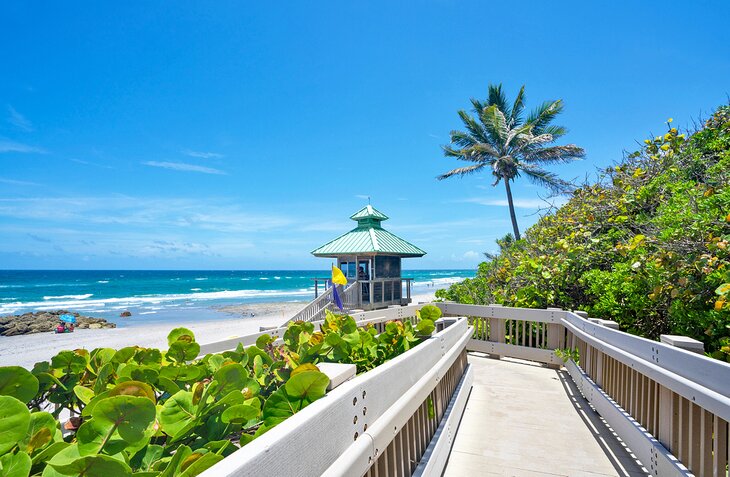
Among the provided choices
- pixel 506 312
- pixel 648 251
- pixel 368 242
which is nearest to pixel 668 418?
pixel 648 251

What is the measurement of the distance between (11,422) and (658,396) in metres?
3.42

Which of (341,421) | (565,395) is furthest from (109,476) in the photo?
(565,395)

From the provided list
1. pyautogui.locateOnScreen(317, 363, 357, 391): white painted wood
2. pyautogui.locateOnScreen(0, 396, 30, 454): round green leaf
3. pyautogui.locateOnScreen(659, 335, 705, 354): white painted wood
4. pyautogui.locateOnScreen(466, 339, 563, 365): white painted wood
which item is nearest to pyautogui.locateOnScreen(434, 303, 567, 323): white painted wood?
pyautogui.locateOnScreen(466, 339, 563, 365): white painted wood

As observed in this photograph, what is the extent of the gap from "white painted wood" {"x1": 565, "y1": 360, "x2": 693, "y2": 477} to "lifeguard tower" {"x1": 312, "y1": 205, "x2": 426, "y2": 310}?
34.4ft

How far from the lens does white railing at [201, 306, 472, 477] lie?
33.5 inches

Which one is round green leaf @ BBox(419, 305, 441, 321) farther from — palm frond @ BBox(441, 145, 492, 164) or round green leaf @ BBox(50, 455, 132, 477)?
palm frond @ BBox(441, 145, 492, 164)

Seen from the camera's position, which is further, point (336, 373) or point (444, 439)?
point (444, 439)

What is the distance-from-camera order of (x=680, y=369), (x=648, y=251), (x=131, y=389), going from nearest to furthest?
1. (x=131, y=389)
2. (x=680, y=369)
3. (x=648, y=251)

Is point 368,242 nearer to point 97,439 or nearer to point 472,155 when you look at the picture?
point 472,155

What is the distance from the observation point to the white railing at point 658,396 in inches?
76.2

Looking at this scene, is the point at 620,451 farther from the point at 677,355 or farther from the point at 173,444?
the point at 173,444

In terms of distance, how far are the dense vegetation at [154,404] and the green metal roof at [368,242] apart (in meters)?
13.1

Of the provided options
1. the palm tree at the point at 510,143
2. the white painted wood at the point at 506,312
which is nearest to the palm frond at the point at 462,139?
the palm tree at the point at 510,143

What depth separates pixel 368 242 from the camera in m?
15.6
